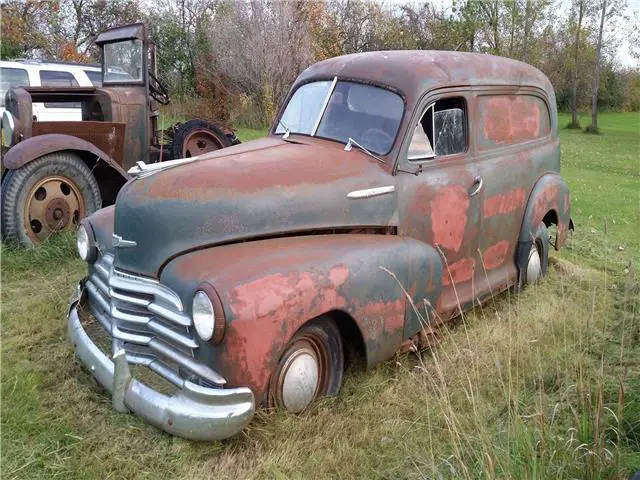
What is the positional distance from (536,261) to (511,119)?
Result: 4.06 ft

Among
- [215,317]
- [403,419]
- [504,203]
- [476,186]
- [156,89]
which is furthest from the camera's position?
[156,89]

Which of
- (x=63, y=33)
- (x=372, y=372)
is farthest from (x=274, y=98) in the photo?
(x=372, y=372)

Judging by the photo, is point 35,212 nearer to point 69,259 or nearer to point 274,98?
point 69,259

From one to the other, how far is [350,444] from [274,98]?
17164mm

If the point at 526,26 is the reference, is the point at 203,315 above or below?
below

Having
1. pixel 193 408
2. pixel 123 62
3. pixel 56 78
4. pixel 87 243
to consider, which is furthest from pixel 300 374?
pixel 56 78

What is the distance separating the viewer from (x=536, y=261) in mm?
4953

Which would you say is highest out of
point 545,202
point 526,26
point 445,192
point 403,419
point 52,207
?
point 526,26

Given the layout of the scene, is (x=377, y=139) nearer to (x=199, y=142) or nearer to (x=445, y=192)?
(x=445, y=192)

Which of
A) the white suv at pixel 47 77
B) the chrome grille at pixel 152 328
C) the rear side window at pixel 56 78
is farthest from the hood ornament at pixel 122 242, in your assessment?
the rear side window at pixel 56 78

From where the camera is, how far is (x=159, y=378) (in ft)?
9.16

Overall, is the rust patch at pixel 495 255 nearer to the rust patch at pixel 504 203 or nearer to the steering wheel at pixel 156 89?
the rust patch at pixel 504 203

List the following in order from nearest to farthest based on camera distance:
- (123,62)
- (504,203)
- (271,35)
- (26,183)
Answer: (504,203)
(26,183)
(123,62)
(271,35)

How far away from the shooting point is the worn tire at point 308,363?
282 centimetres
